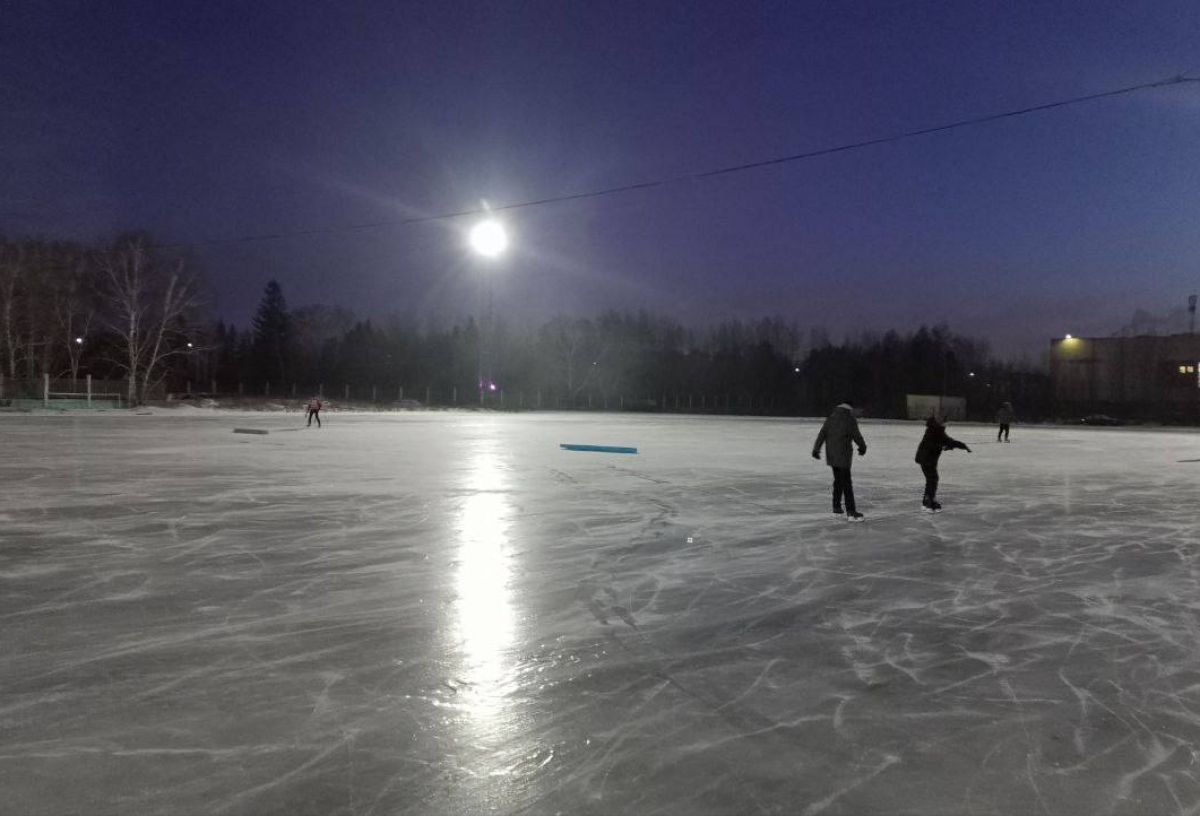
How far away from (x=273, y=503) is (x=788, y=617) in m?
7.34

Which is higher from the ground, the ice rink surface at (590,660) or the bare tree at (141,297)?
the bare tree at (141,297)

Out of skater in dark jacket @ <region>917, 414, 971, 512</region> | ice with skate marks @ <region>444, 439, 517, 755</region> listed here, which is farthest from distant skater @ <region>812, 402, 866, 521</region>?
ice with skate marks @ <region>444, 439, 517, 755</region>

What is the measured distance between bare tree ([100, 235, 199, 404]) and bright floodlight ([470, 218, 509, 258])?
28090 mm

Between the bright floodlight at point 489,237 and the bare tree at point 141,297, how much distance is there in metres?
28.1

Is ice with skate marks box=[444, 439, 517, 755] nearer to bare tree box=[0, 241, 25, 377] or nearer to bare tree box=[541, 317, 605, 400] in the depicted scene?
bare tree box=[0, 241, 25, 377]

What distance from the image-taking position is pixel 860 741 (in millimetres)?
3404

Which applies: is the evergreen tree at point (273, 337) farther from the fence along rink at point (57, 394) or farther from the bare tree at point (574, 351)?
the fence along rink at point (57, 394)

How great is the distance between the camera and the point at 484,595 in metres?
5.86

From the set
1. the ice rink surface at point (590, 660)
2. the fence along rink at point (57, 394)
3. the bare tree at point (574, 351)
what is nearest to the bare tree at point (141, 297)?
the fence along rink at point (57, 394)

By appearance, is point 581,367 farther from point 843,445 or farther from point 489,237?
point 843,445

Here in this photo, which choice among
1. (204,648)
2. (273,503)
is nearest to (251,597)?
(204,648)

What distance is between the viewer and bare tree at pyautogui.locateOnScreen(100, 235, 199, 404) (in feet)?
156

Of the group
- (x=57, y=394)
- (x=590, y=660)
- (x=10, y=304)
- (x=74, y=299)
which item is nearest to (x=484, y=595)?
(x=590, y=660)

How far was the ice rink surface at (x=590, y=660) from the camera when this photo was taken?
301cm
